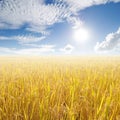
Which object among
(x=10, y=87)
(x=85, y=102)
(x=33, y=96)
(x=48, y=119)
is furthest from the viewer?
(x=10, y=87)

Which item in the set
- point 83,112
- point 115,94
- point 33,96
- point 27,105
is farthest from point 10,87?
point 115,94

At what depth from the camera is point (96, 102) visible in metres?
2.60

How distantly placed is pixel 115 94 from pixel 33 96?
1197mm

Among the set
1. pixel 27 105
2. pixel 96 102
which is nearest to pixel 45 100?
pixel 27 105

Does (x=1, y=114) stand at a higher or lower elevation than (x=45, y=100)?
lower

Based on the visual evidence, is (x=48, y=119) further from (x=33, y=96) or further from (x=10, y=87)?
(x=10, y=87)

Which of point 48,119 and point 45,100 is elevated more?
point 45,100

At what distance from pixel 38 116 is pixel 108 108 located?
0.81 meters

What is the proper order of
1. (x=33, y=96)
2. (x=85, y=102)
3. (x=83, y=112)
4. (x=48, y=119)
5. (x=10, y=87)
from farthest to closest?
(x=10, y=87)
(x=33, y=96)
(x=85, y=102)
(x=83, y=112)
(x=48, y=119)

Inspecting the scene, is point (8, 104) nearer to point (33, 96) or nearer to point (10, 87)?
point (33, 96)

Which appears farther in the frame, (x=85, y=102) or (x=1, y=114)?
(x=85, y=102)

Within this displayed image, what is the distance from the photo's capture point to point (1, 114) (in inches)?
91.7

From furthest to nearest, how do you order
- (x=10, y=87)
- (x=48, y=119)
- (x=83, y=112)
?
(x=10, y=87) < (x=83, y=112) < (x=48, y=119)

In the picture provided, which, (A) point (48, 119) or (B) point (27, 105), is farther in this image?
(B) point (27, 105)
